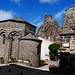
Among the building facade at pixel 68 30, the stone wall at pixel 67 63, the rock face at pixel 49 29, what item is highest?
the rock face at pixel 49 29

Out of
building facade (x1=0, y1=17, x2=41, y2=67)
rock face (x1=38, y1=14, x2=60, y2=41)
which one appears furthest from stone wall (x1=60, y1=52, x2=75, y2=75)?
rock face (x1=38, y1=14, x2=60, y2=41)

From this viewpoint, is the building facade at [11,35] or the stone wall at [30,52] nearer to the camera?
the stone wall at [30,52]

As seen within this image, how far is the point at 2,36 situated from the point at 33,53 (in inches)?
301

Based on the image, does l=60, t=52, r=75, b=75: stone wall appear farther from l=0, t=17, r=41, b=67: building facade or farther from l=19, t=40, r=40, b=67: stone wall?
l=0, t=17, r=41, b=67: building facade

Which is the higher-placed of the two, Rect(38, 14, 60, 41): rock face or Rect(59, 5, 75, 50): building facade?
Rect(38, 14, 60, 41): rock face

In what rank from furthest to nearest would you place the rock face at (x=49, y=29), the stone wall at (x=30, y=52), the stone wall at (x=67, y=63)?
the rock face at (x=49, y=29) < the stone wall at (x=30, y=52) < the stone wall at (x=67, y=63)

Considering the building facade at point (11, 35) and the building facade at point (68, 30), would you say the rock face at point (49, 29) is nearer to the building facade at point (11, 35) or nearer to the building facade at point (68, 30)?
the building facade at point (11, 35)

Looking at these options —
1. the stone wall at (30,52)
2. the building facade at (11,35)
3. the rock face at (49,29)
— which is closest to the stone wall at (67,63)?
the stone wall at (30,52)

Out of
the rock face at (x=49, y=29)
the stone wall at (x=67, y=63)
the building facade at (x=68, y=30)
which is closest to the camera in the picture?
the stone wall at (x=67, y=63)

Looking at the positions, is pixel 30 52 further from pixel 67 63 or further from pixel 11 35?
pixel 67 63

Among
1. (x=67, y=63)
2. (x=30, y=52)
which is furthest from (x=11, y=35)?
(x=67, y=63)

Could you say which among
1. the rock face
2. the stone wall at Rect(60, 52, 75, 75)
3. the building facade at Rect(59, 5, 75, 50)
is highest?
the rock face

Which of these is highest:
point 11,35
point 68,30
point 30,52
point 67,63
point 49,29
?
point 49,29

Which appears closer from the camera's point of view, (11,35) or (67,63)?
(67,63)
